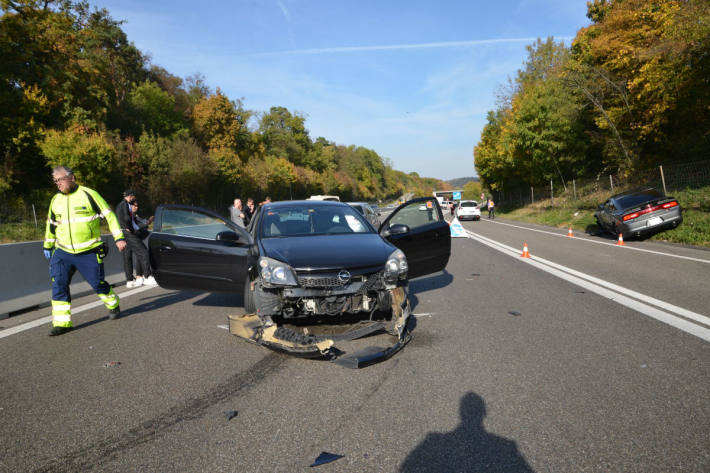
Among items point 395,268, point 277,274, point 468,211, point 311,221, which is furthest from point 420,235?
point 468,211

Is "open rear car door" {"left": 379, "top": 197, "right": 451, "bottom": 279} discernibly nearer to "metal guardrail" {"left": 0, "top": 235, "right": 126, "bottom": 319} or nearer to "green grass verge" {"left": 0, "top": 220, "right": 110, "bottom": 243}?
"metal guardrail" {"left": 0, "top": 235, "right": 126, "bottom": 319}

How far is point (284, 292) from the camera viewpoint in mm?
4344

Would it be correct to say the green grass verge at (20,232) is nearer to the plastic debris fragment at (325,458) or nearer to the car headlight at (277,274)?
the car headlight at (277,274)

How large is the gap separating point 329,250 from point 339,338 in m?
0.92

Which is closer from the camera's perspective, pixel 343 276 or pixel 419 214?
pixel 343 276

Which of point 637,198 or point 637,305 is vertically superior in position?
point 637,198

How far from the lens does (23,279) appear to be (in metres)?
7.48

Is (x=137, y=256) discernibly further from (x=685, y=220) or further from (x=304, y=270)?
(x=685, y=220)

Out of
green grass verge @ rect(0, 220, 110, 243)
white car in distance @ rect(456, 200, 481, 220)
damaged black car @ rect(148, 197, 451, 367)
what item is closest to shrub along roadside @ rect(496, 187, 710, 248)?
white car in distance @ rect(456, 200, 481, 220)

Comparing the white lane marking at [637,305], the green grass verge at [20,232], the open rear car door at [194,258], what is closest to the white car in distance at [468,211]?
the green grass verge at [20,232]

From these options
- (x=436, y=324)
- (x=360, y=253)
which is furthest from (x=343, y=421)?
(x=436, y=324)

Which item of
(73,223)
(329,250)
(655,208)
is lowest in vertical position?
(655,208)

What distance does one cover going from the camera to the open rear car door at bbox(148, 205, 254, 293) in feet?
19.3

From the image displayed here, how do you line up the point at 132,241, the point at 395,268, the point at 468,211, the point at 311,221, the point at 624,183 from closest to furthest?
the point at 395,268, the point at 311,221, the point at 132,241, the point at 624,183, the point at 468,211
